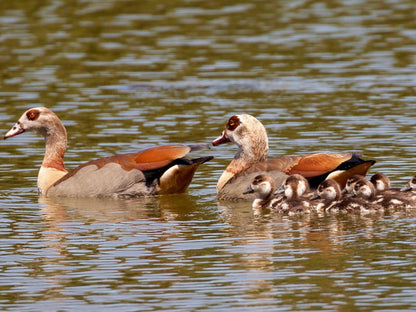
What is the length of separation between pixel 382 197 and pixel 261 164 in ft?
7.13

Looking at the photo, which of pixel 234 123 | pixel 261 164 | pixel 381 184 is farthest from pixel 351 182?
pixel 234 123

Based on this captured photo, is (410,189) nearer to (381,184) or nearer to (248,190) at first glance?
(381,184)

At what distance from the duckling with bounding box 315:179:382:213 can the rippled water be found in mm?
314

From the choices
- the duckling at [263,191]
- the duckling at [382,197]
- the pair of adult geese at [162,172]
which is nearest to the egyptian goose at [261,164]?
the pair of adult geese at [162,172]

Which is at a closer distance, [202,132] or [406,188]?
[406,188]

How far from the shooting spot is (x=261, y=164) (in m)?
16.1

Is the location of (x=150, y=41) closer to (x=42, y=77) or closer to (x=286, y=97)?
(x=42, y=77)

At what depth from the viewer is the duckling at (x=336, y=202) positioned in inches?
563

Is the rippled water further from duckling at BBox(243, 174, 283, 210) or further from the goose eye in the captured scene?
the goose eye

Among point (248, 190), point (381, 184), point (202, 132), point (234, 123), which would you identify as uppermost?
point (234, 123)

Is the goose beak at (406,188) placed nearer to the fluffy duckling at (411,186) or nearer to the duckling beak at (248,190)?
the fluffy duckling at (411,186)

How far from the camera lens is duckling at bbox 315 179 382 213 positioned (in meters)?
14.3

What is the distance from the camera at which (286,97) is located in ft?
78.5

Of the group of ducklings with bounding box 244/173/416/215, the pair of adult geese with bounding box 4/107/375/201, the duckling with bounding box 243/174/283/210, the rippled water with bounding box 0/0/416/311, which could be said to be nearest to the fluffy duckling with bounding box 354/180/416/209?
the group of ducklings with bounding box 244/173/416/215
